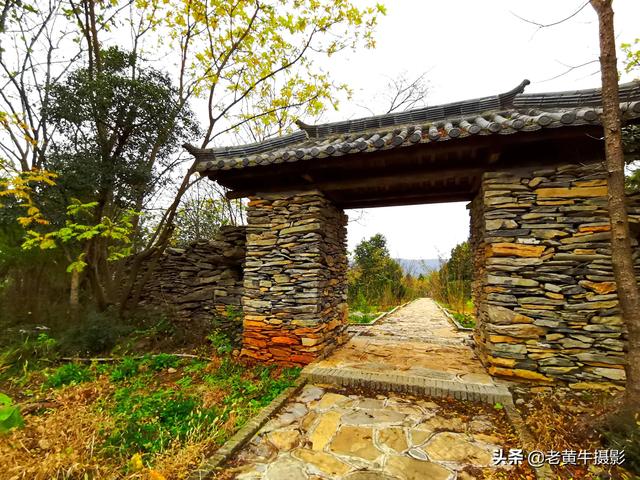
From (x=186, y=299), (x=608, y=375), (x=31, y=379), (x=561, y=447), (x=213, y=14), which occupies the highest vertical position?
(x=213, y=14)

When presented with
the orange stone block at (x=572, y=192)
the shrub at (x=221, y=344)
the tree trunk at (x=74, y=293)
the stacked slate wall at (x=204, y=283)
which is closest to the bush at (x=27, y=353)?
the tree trunk at (x=74, y=293)

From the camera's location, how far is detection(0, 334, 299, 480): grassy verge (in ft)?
6.69

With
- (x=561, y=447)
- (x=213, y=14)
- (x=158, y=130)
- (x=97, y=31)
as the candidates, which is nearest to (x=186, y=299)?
(x=158, y=130)

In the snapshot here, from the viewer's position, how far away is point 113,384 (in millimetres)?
3469

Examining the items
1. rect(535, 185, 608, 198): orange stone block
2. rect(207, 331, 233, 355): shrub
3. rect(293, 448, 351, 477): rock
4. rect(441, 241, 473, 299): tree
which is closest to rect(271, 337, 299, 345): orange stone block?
rect(207, 331, 233, 355): shrub

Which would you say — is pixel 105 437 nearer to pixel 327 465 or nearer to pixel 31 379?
pixel 327 465

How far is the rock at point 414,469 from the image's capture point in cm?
192

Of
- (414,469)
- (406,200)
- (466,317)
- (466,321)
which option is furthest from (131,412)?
(466,317)

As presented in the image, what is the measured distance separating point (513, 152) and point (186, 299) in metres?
5.73

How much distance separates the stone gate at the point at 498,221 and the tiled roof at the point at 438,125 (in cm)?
2

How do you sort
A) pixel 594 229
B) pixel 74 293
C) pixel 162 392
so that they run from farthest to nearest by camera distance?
pixel 74 293, pixel 162 392, pixel 594 229

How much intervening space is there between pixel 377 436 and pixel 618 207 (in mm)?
2497

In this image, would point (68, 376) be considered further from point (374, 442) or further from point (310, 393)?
point (374, 442)

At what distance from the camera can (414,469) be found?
1986 mm
